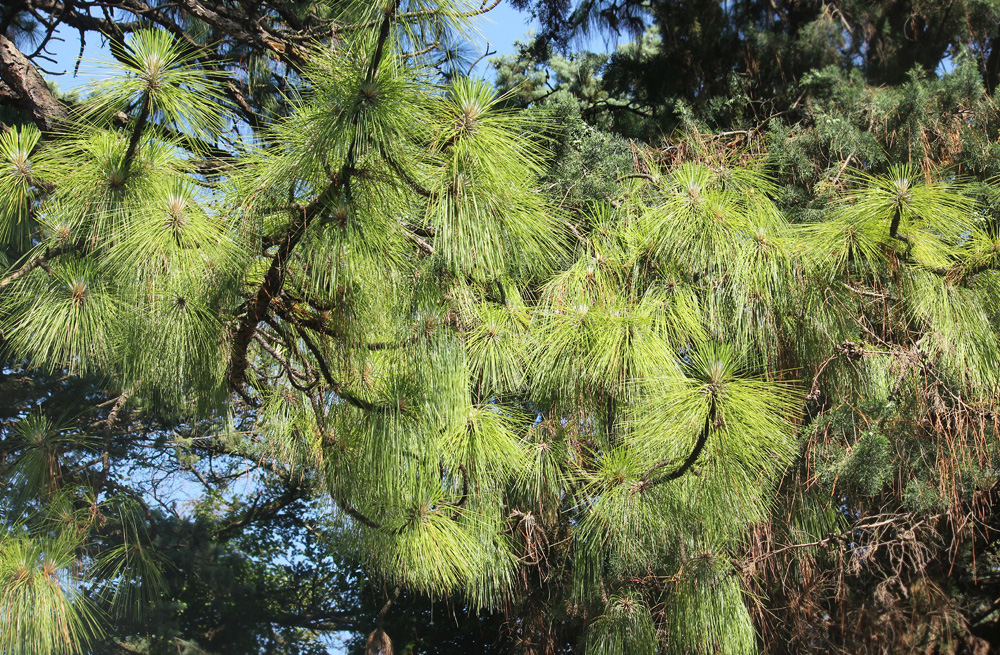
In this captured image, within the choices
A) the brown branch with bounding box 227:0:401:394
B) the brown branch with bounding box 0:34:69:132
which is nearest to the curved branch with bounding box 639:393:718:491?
the brown branch with bounding box 227:0:401:394

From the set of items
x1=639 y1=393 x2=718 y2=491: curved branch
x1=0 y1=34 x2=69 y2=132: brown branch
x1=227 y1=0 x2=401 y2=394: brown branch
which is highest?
x1=0 y1=34 x2=69 y2=132: brown branch

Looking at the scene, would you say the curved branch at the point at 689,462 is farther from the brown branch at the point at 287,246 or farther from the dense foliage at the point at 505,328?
the brown branch at the point at 287,246

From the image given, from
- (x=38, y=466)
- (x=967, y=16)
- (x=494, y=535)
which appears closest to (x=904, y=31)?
(x=967, y=16)

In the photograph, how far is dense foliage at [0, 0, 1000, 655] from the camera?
1.34 m

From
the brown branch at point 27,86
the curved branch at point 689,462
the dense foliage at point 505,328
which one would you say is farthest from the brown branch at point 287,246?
the brown branch at point 27,86

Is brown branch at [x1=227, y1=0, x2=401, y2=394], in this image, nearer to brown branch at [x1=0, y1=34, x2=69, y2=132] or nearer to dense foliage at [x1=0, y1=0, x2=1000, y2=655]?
dense foliage at [x1=0, y1=0, x2=1000, y2=655]

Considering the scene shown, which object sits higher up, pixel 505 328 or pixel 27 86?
pixel 27 86

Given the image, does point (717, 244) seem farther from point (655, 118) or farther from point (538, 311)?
point (655, 118)

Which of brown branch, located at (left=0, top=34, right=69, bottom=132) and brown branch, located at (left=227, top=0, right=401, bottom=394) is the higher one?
brown branch, located at (left=0, top=34, right=69, bottom=132)

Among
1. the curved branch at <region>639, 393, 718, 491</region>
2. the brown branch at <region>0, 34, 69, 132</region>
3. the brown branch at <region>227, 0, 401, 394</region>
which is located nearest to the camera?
the brown branch at <region>227, 0, 401, 394</region>

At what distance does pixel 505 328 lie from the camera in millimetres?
1992

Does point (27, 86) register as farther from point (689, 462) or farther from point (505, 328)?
point (689, 462)

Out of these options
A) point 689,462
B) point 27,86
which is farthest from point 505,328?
point 27,86

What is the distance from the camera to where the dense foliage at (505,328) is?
4.40ft
